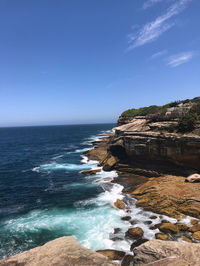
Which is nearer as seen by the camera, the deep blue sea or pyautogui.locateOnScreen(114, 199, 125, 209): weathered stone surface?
the deep blue sea

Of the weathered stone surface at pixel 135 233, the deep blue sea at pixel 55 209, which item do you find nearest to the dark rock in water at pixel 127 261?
the deep blue sea at pixel 55 209

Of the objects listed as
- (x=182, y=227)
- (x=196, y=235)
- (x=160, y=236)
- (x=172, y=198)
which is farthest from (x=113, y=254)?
(x=172, y=198)

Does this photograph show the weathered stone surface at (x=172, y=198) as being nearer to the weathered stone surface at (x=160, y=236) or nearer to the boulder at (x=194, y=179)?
the boulder at (x=194, y=179)

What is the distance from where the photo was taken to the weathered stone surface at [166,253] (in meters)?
7.66

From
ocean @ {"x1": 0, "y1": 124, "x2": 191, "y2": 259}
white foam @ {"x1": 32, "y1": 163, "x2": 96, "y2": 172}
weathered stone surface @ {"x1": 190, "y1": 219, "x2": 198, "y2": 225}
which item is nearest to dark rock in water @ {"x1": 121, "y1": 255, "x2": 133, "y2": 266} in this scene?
ocean @ {"x1": 0, "y1": 124, "x2": 191, "y2": 259}

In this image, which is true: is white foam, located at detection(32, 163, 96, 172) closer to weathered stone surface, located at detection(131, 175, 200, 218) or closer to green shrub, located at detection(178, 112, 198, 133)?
weathered stone surface, located at detection(131, 175, 200, 218)

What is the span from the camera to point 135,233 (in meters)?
16.7

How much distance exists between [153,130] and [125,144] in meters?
6.10

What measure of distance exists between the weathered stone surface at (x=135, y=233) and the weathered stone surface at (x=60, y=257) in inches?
386

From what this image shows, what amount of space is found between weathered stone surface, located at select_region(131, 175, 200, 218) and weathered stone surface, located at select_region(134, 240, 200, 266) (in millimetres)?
11661

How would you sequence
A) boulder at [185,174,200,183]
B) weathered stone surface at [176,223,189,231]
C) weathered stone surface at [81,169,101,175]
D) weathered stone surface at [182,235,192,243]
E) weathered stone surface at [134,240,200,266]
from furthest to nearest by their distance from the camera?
weathered stone surface at [81,169,101,175], boulder at [185,174,200,183], weathered stone surface at [176,223,189,231], weathered stone surface at [182,235,192,243], weathered stone surface at [134,240,200,266]

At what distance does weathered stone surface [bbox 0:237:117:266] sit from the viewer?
746 centimetres

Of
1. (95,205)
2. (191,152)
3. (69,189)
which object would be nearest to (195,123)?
(191,152)

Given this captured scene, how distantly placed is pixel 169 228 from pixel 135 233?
10.9ft
